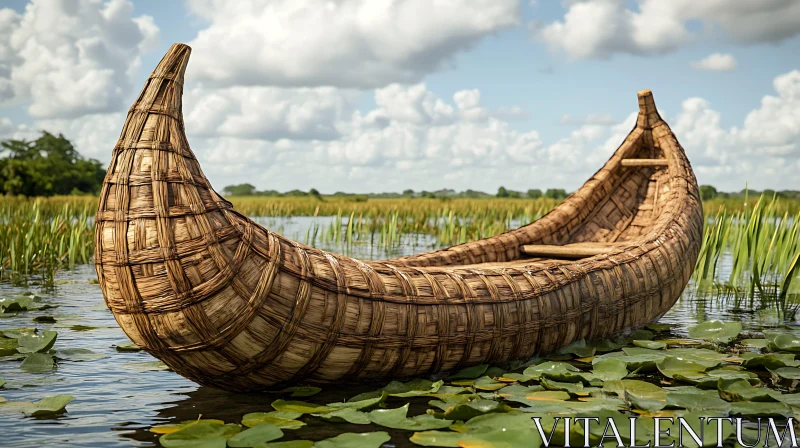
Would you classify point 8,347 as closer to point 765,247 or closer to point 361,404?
point 361,404

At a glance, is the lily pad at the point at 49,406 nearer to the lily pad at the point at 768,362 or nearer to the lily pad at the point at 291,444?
the lily pad at the point at 291,444

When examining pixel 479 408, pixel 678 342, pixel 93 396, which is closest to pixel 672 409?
pixel 479 408

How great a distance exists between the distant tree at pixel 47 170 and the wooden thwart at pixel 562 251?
40.9 feet

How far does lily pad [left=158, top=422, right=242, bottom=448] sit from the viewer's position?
7.64 ft

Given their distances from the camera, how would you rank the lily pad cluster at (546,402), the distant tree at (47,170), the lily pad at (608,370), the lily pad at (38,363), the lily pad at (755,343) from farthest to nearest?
the distant tree at (47,170), the lily pad at (755,343), the lily pad at (38,363), the lily pad at (608,370), the lily pad cluster at (546,402)

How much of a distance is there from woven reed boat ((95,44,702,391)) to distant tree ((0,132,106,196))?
14.0 metres

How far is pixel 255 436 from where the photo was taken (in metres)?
2.36

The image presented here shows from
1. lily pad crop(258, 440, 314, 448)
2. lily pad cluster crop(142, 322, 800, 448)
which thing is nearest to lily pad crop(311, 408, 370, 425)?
lily pad cluster crop(142, 322, 800, 448)

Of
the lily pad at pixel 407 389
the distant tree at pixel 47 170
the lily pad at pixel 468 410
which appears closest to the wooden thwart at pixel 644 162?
the lily pad at pixel 407 389

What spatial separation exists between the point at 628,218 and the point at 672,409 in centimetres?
386

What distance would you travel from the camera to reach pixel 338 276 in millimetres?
2928

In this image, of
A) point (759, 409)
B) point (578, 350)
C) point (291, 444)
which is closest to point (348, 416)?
point (291, 444)

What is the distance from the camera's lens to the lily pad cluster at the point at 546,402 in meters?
2.40

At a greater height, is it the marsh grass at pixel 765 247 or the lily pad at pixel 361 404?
the marsh grass at pixel 765 247
